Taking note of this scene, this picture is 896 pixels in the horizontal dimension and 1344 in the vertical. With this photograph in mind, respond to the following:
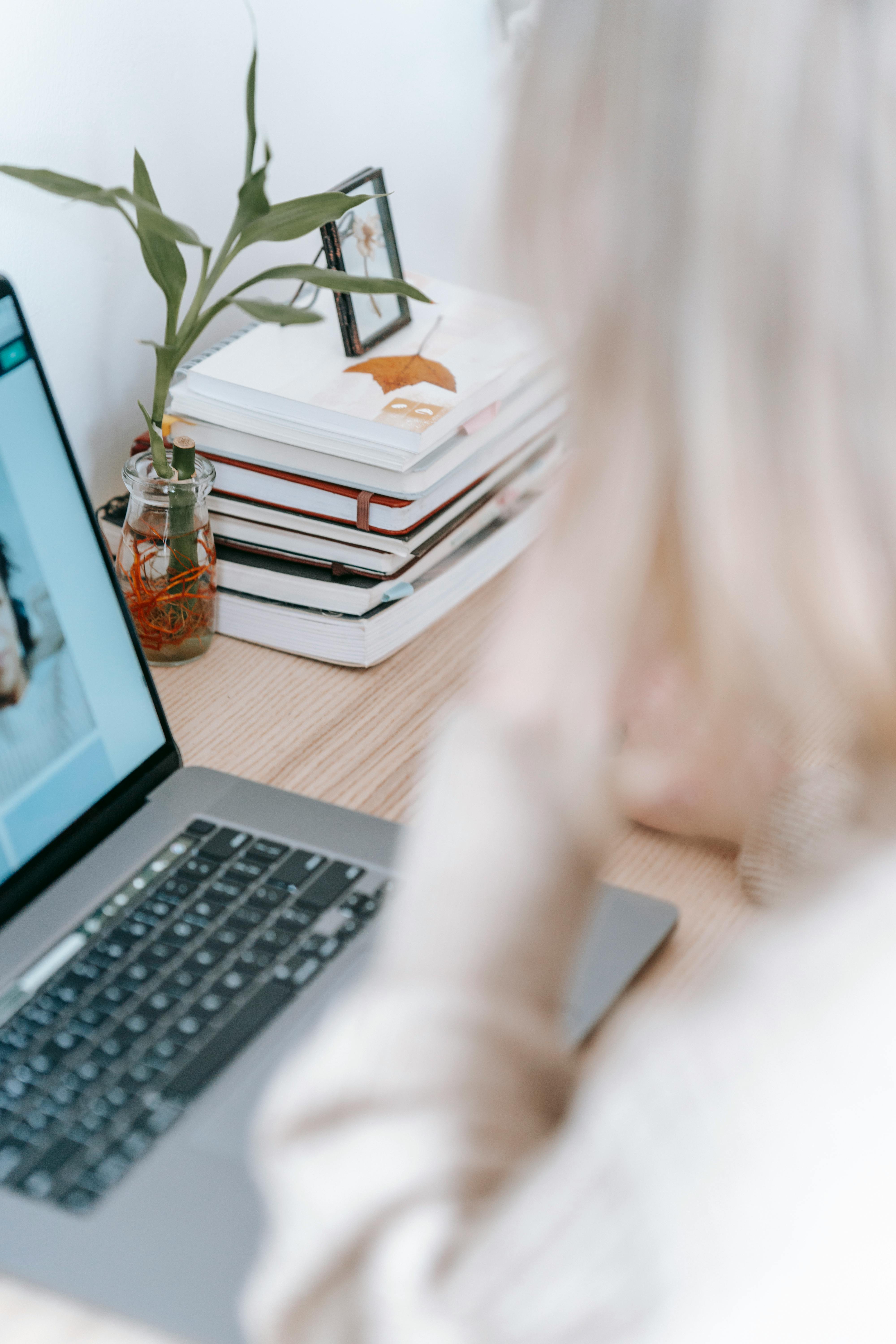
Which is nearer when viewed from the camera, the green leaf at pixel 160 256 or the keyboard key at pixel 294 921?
the keyboard key at pixel 294 921

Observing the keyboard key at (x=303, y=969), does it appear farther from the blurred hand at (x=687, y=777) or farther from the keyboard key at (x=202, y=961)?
the blurred hand at (x=687, y=777)

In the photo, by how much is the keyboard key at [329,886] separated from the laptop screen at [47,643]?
0.13 metres

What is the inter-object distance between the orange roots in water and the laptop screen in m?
0.12

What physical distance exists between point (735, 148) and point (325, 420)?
52 cm

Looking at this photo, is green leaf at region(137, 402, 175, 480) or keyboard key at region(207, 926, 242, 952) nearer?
keyboard key at region(207, 926, 242, 952)

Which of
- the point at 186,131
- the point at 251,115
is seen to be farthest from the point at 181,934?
the point at 186,131

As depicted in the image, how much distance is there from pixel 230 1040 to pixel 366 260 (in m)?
0.61

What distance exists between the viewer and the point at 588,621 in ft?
1.40

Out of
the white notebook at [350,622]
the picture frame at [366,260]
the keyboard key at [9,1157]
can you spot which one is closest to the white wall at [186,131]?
the picture frame at [366,260]

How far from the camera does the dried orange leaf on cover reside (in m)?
0.88

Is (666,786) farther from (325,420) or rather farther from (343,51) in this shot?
(343,51)

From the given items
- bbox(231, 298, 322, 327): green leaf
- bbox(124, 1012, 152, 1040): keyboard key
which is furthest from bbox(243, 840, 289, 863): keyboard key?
bbox(231, 298, 322, 327): green leaf

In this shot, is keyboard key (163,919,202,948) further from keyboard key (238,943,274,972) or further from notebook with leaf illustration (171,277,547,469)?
notebook with leaf illustration (171,277,547,469)

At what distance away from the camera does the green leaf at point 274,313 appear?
2.57 feet
